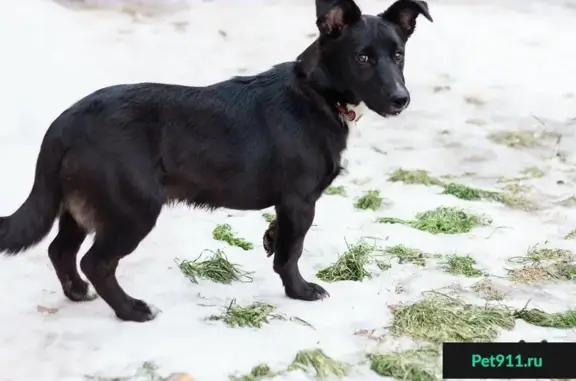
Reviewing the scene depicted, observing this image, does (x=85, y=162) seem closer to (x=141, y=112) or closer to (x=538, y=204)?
(x=141, y=112)

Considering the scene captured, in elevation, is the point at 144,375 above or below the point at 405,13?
below

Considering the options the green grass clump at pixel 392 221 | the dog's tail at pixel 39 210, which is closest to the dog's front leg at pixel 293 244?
the dog's tail at pixel 39 210

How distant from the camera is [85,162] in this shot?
145 inches

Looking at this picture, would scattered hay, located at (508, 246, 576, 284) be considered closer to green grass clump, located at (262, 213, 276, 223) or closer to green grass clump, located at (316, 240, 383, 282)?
green grass clump, located at (316, 240, 383, 282)

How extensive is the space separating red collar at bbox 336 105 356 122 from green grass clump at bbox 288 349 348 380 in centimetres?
131

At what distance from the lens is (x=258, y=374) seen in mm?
3418

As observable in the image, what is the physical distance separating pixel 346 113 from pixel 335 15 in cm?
54

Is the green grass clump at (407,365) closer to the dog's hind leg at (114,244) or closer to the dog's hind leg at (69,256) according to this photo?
the dog's hind leg at (114,244)

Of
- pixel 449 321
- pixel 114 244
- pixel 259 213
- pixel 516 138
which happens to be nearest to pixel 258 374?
pixel 114 244

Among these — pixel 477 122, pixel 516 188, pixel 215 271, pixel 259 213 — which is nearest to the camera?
pixel 215 271

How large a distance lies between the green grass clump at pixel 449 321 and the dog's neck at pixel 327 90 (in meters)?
1.12

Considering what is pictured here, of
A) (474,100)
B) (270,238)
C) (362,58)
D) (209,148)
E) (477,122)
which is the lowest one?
(270,238)

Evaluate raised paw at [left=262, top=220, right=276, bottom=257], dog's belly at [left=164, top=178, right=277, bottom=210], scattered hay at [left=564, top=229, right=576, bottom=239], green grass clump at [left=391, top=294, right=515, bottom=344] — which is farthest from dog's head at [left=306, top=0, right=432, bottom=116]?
scattered hay at [left=564, top=229, right=576, bottom=239]

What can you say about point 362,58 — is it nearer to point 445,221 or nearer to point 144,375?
point 144,375
